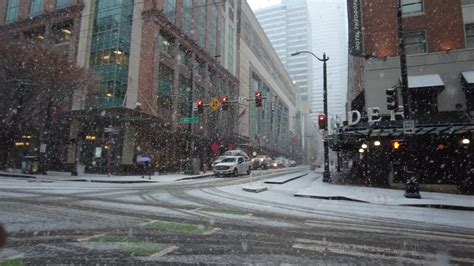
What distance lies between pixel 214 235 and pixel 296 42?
14670 cm

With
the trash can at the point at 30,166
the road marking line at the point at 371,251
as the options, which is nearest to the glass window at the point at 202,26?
the trash can at the point at 30,166

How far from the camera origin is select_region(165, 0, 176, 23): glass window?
36438 millimetres

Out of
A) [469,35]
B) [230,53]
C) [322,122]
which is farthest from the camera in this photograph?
[230,53]

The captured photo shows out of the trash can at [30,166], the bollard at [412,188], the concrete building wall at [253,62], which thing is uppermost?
the concrete building wall at [253,62]

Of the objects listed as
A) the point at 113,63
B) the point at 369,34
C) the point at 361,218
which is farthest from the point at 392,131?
the point at 113,63

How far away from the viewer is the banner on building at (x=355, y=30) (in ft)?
74.5

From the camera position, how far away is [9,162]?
106 feet

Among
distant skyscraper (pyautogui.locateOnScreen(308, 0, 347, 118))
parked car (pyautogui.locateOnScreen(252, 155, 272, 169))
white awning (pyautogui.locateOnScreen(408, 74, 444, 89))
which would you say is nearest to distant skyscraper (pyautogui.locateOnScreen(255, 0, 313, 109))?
distant skyscraper (pyautogui.locateOnScreen(308, 0, 347, 118))

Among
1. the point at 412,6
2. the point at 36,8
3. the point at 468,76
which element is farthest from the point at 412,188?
the point at 36,8

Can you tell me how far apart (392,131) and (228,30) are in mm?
43226

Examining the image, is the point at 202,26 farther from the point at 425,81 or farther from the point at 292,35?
the point at 292,35

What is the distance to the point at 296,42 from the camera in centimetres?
14412

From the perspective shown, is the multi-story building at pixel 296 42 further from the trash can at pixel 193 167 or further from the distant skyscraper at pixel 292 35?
the trash can at pixel 193 167

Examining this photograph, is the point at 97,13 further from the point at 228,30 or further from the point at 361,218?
the point at 361,218
